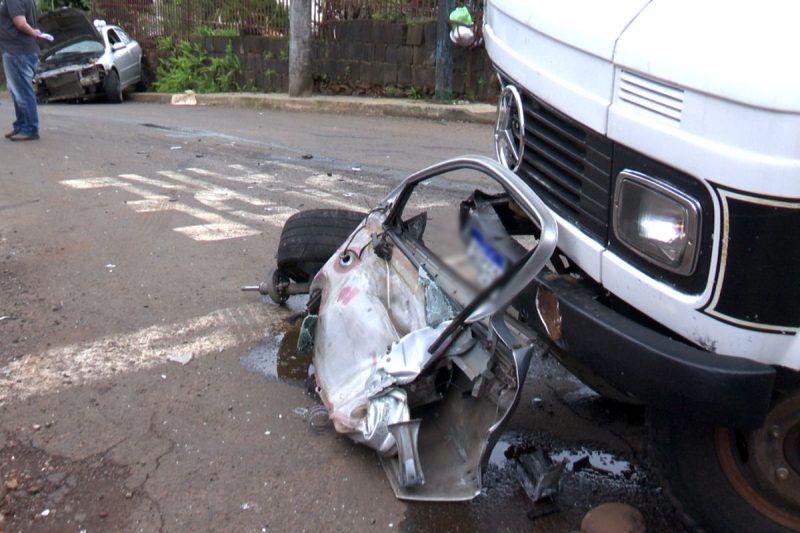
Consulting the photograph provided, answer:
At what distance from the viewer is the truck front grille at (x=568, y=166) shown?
256cm

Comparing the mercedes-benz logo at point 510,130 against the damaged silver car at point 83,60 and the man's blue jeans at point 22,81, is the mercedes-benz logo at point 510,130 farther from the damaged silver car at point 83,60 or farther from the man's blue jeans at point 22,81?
the damaged silver car at point 83,60

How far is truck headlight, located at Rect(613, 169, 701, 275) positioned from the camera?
7.39 feet

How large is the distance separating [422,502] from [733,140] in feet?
5.45

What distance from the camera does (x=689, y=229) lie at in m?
2.25

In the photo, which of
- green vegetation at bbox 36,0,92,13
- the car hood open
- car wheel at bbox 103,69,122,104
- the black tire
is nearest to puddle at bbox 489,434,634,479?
the black tire

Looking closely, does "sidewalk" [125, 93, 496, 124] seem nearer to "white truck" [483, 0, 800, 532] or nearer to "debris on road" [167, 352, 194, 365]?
"debris on road" [167, 352, 194, 365]

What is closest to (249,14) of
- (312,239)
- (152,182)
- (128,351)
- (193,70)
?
(193,70)

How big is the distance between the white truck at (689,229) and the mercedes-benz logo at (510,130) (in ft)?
0.64

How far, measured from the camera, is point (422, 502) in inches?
118

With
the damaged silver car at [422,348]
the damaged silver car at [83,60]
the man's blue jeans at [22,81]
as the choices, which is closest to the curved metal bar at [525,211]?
the damaged silver car at [422,348]

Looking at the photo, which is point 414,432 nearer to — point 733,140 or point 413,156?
point 733,140

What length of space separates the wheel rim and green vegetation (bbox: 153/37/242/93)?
51.0 ft

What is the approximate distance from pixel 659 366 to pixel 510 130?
1.29 m

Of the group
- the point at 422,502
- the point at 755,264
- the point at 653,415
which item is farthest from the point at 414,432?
the point at 755,264
